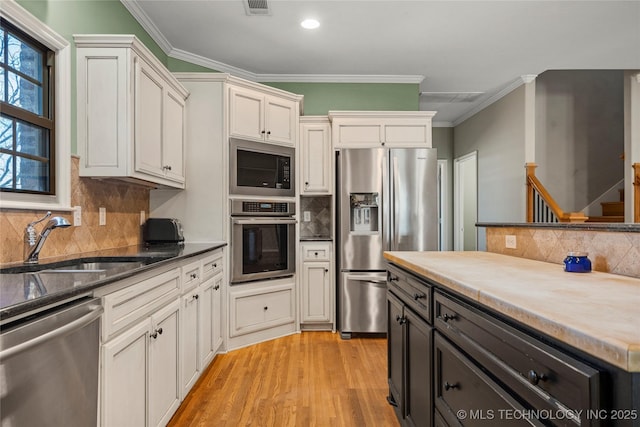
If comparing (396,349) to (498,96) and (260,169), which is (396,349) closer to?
(260,169)

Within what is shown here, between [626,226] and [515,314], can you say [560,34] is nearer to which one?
[626,226]

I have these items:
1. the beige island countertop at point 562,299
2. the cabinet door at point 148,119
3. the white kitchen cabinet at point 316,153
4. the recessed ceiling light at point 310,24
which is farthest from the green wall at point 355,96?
the beige island countertop at point 562,299

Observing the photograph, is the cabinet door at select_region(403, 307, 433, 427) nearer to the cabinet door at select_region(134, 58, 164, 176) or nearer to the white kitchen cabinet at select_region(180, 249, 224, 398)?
the white kitchen cabinet at select_region(180, 249, 224, 398)

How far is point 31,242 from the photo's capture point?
5.78 ft

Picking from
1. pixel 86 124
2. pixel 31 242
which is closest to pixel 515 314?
pixel 31 242

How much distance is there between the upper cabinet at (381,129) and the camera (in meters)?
3.87

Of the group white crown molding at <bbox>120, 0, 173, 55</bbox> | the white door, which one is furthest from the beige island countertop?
the white door

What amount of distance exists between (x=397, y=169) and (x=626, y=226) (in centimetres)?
241

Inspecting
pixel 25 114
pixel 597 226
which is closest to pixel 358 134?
pixel 597 226

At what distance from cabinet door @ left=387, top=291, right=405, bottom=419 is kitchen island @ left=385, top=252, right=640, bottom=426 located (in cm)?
12

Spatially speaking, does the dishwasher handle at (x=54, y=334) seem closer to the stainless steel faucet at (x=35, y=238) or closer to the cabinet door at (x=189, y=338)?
the stainless steel faucet at (x=35, y=238)

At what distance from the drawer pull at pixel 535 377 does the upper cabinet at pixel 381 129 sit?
3244mm

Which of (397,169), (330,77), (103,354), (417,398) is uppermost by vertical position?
(330,77)

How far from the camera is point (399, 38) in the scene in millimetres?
3496
